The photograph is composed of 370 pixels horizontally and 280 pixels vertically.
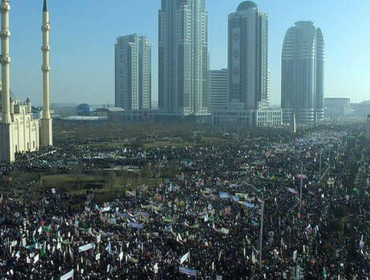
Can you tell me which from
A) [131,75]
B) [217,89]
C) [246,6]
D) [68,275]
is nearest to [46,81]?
[68,275]

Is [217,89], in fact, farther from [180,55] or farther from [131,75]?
[131,75]

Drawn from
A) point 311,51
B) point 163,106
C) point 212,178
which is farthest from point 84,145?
point 311,51

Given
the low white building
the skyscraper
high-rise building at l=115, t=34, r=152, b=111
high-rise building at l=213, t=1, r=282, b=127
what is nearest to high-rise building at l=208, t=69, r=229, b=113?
the low white building

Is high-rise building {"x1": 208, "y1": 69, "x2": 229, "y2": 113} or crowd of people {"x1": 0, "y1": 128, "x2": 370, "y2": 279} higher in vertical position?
high-rise building {"x1": 208, "y1": 69, "x2": 229, "y2": 113}

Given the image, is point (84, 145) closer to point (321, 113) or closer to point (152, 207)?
point (152, 207)

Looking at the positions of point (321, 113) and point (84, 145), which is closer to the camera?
point (84, 145)

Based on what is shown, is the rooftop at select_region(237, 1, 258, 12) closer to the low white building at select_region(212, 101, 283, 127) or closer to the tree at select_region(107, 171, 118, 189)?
the low white building at select_region(212, 101, 283, 127)

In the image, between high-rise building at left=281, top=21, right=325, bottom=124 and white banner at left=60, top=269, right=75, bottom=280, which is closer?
white banner at left=60, top=269, right=75, bottom=280

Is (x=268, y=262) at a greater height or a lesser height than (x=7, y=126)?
lesser
